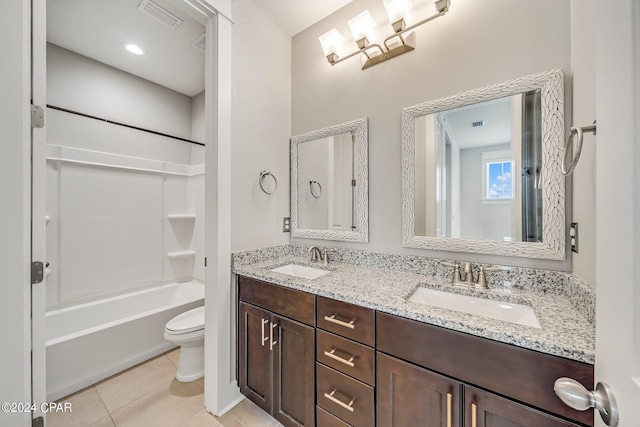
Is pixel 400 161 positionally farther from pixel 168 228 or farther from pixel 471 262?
pixel 168 228

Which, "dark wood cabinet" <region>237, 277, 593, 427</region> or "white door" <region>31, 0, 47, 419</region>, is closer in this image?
"dark wood cabinet" <region>237, 277, 593, 427</region>

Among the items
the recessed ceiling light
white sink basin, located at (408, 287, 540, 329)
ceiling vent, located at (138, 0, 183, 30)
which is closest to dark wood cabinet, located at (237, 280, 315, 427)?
white sink basin, located at (408, 287, 540, 329)

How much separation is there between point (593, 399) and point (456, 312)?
0.48m

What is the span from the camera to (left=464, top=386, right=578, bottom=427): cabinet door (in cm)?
70

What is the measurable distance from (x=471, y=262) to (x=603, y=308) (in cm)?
84

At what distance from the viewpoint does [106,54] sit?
2246mm

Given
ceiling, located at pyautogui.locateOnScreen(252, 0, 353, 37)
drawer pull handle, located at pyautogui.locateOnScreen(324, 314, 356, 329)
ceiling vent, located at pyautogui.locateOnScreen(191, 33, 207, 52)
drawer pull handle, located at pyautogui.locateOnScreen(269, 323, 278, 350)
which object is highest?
ceiling vent, located at pyautogui.locateOnScreen(191, 33, 207, 52)

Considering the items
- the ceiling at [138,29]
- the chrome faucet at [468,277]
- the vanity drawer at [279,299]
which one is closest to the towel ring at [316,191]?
the vanity drawer at [279,299]

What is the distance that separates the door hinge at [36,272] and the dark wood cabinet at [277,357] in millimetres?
872

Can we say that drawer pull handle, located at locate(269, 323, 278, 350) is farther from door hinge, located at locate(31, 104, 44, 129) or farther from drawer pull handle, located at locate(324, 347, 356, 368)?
door hinge, located at locate(31, 104, 44, 129)

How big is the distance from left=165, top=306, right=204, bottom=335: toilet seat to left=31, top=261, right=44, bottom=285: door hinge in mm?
977

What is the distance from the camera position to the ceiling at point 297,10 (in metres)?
1.71

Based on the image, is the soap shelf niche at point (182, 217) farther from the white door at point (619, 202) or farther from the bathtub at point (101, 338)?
the white door at point (619, 202)

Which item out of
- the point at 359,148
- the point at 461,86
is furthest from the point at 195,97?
the point at 461,86
